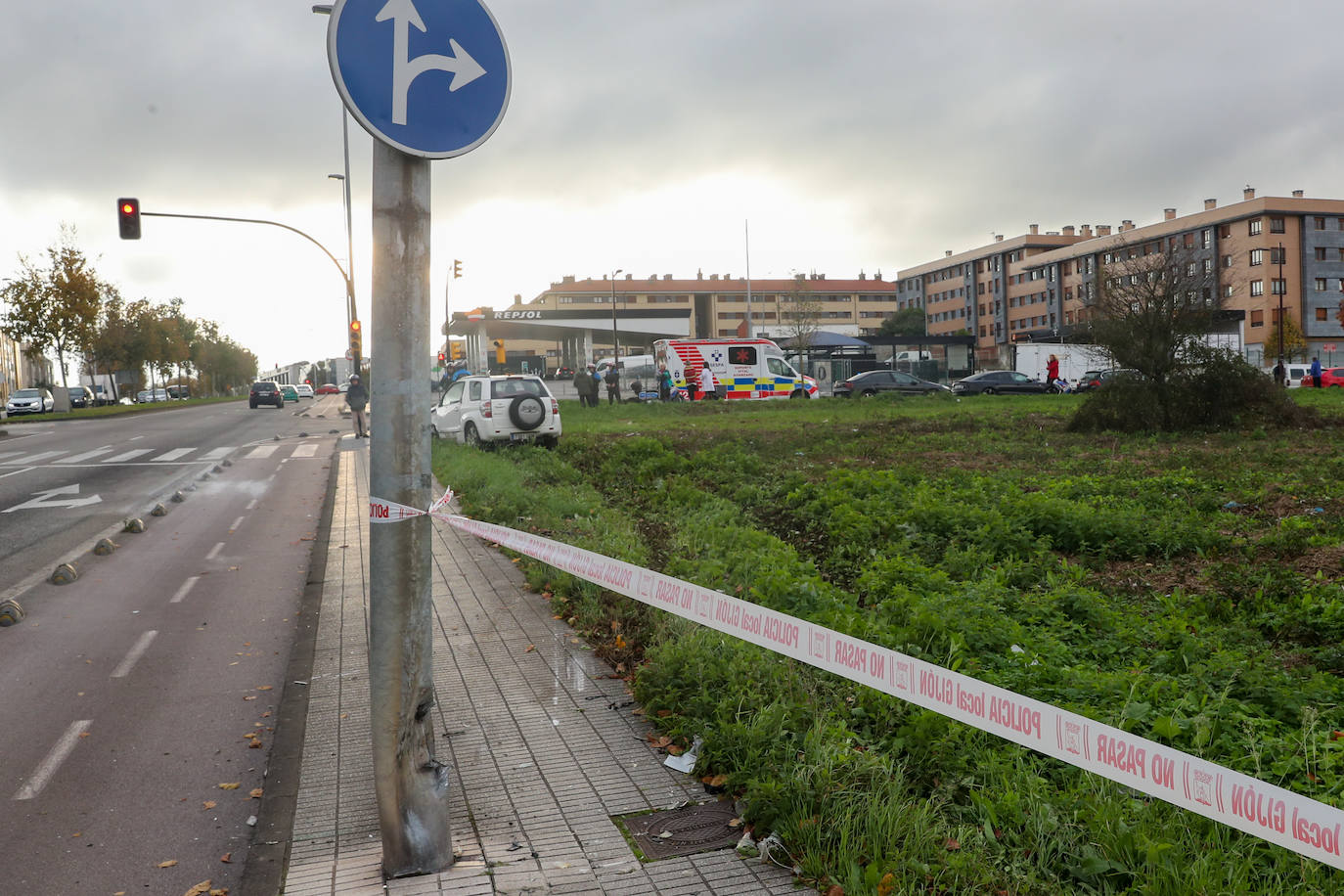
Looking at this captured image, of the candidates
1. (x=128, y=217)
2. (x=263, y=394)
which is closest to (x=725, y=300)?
(x=263, y=394)

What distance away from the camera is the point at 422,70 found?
10.9 ft

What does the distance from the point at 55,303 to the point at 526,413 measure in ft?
128

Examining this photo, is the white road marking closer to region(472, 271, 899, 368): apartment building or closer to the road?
the road

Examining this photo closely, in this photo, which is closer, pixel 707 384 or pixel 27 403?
pixel 707 384

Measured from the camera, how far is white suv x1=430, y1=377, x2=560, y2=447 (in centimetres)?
2000

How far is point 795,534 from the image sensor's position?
9109mm

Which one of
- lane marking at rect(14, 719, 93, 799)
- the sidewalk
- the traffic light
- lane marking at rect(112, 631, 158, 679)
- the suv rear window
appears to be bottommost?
lane marking at rect(14, 719, 93, 799)

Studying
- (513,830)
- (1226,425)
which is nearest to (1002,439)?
(1226,425)

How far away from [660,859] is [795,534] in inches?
225

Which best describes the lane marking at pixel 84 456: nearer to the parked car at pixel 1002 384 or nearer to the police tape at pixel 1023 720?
the police tape at pixel 1023 720

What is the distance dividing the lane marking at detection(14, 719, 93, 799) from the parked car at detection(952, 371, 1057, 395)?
4383 cm

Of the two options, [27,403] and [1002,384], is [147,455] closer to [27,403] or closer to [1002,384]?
[27,403]

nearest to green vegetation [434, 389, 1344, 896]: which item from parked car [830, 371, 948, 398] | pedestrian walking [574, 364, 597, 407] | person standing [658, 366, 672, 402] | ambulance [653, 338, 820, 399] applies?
pedestrian walking [574, 364, 597, 407]

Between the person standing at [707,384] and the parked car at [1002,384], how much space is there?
12.4 m
